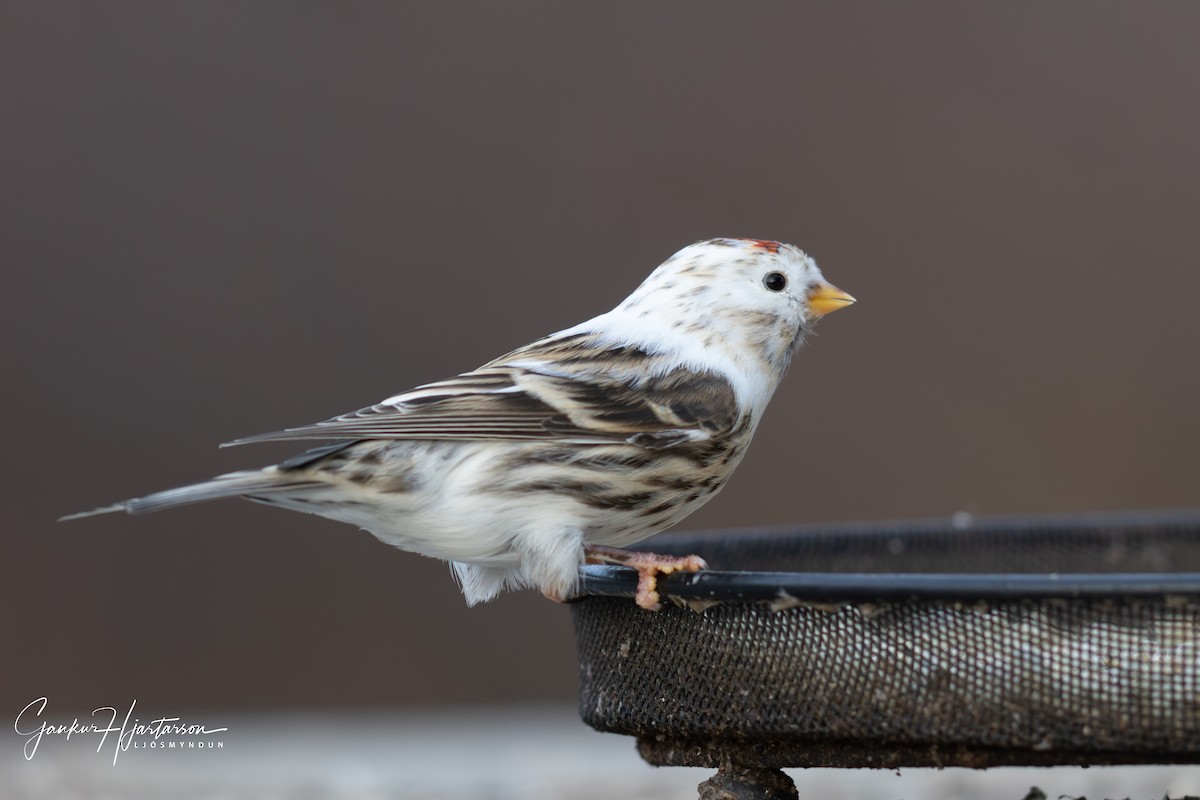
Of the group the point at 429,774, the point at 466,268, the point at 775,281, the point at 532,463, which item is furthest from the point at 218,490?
the point at 466,268

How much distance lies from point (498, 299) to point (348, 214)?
671mm

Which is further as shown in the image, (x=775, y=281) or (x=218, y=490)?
(x=775, y=281)

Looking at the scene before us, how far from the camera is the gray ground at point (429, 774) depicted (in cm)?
356

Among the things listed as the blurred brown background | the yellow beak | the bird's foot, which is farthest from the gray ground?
the bird's foot

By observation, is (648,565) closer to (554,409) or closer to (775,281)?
(554,409)

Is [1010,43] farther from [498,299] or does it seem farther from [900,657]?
[900,657]

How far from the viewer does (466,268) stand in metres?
5.60

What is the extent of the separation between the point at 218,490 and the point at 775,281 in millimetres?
1131

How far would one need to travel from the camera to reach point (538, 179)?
5.72 metres

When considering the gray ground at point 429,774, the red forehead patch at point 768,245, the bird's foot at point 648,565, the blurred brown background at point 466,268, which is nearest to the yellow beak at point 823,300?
the red forehead patch at point 768,245

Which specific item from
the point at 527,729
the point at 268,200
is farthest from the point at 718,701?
the point at 268,200

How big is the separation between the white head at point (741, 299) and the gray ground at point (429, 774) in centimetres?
146

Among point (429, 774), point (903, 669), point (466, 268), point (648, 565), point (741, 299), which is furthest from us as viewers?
point (466, 268)

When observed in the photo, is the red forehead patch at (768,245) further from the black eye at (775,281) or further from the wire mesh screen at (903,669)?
the wire mesh screen at (903,669)
